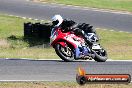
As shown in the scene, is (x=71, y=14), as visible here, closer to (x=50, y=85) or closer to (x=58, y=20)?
(x=58, y=20)

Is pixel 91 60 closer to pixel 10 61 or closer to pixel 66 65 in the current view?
pixel 66 65

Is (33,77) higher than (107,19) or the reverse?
higher

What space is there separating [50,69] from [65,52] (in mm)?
1779

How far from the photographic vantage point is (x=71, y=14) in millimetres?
31766

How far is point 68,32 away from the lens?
589 inches

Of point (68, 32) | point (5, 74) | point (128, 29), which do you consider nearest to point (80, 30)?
point (68, 32)

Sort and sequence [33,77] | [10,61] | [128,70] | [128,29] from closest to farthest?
[33,77], [128,70], [10,61], [128,29]

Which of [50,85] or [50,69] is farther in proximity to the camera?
[50,69]

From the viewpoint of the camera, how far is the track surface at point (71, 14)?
95.7ft

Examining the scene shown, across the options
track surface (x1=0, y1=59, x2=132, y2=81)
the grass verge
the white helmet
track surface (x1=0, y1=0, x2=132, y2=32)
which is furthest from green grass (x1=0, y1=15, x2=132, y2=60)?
the grass verge

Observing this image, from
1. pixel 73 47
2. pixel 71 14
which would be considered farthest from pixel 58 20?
pixel 71 14

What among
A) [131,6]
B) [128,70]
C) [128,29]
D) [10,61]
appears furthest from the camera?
[131,6]

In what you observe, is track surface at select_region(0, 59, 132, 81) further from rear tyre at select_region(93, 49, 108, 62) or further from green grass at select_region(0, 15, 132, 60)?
green grass at select_region(0, 15, 132, 60)

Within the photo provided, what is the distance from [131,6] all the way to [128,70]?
71.6 ft
